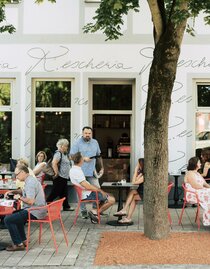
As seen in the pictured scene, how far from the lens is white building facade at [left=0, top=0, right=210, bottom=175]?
12.7 meters

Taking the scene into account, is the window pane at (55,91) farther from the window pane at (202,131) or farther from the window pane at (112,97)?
the window pane at (202,131)

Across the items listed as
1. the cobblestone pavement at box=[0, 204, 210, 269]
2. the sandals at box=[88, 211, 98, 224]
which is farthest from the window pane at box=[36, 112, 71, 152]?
the sandals at box=[88, 211, 98, 224]

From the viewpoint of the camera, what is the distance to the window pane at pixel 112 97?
13.4m

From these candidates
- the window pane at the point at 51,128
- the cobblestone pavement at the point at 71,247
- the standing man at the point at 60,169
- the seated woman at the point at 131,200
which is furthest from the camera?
the window pane at the point at 51,128

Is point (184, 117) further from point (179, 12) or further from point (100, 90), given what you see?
point (179, 12)

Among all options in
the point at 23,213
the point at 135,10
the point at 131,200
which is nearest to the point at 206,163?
the point at 131,200

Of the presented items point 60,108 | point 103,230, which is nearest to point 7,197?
point 103,230

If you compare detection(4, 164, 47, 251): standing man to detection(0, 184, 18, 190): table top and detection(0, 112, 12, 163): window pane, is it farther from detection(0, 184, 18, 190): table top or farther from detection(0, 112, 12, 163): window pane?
detection(0, 112, 12, 163): window pane

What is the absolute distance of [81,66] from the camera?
12727mm

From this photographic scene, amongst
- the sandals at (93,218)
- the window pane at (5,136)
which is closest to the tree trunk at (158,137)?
the sandals at (93,218)

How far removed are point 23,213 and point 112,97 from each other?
242 inches

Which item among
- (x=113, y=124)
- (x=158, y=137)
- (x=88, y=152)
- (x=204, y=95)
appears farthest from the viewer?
(x=113, y=124)

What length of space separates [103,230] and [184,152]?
4.00m

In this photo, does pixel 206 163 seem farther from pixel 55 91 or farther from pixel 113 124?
pixel 55 91
